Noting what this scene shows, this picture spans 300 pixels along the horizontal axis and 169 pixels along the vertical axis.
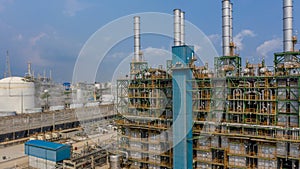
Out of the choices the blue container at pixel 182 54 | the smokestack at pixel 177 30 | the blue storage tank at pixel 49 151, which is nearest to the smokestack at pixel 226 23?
the blue container at pixel 182 54

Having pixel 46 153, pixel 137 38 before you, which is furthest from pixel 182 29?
pixel 46 153

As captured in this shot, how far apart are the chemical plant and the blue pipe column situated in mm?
67

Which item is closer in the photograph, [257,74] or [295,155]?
[295,155]

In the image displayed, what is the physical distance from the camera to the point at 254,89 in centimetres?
1653

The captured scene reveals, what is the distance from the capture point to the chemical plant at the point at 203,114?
1566 centimetres

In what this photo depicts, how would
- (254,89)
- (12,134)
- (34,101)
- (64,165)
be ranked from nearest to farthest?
(254,89) < (64,165) < (12,134) < (34,101)

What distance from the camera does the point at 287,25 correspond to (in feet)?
53.1

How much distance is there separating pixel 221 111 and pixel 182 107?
2.86m

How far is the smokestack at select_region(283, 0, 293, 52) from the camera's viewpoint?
15973mm

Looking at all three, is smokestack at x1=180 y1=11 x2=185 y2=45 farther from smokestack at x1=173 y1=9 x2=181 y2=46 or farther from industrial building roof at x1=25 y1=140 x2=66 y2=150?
industrial building roof at x1=25 y1=140 x2=66 y2=150

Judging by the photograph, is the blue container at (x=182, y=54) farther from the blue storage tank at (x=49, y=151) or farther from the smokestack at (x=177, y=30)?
the blue storage tank at (x=49, y=151)

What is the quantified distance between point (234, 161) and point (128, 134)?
903cm

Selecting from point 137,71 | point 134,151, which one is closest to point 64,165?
point 134,151

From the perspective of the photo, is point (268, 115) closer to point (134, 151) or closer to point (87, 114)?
point (134, 151)
